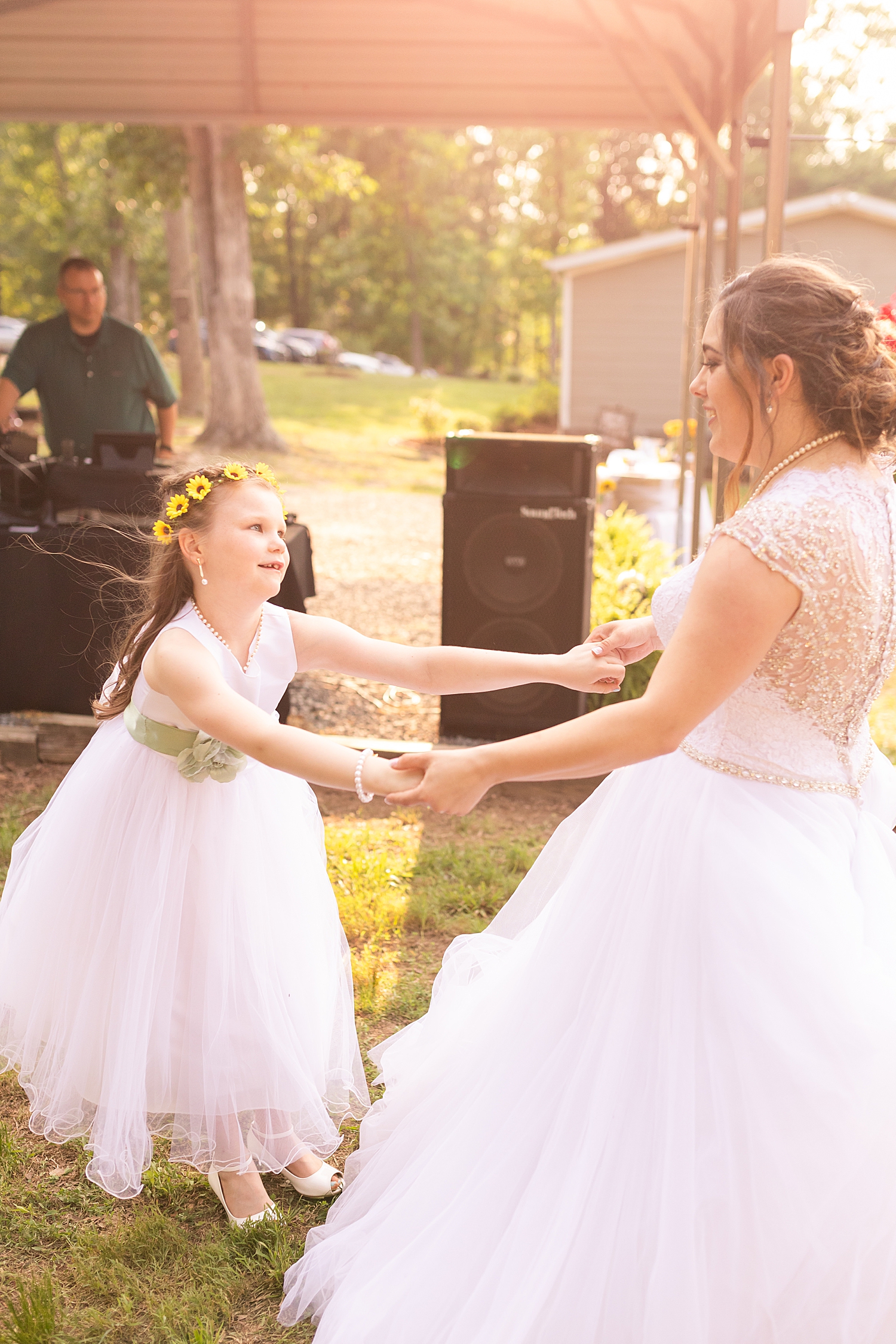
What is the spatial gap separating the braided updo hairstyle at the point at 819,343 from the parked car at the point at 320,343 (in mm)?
38626

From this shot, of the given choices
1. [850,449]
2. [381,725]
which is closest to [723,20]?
[381,725]

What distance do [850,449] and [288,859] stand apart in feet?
4.69

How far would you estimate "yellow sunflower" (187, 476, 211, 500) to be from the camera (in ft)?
7.76

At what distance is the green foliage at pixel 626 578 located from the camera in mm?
5484

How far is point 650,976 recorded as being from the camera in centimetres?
194

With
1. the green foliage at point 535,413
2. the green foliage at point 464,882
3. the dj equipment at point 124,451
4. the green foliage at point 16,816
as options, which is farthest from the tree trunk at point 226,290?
the green foliage at point 464,882

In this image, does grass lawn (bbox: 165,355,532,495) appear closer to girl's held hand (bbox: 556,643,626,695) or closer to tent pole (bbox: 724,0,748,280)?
tent pole (bbox: 724,0,748,280)

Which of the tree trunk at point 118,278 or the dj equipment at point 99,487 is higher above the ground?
the tree trunk at point 118,278

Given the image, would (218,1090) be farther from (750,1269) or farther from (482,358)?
(482,358)

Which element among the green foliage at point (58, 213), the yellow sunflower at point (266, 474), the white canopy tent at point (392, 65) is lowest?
the yellow sunflower at point (266, 474)

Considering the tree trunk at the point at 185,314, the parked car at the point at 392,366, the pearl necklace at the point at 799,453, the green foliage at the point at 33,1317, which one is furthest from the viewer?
the parked car at the point at 392,366

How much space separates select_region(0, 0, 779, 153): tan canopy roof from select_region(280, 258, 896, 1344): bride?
456cm

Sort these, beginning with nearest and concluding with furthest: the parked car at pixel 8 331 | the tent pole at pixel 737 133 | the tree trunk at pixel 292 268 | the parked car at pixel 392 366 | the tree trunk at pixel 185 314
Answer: the tent pole at pixel 737 133
the tree trunk at pixel 185 314
the parked car at pixel 8 331
the parked car at pixel 392 366
the tree trunk at pixel 292 268

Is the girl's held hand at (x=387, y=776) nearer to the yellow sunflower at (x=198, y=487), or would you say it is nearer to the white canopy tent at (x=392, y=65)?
the yellow sunflower at (x=198, y=487)
